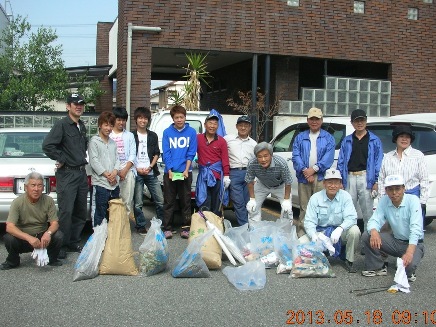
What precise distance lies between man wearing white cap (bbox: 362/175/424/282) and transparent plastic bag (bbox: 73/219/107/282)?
2783mm

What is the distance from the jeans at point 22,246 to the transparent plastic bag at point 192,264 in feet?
4.43

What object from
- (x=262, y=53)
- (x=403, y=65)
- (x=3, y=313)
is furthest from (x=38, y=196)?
(x=403, y=65)

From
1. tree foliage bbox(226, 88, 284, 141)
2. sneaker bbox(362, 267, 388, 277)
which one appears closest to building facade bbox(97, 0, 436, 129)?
tree foliage bbox(226, 88, 284, 141)

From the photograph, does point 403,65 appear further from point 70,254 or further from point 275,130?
point 70,254

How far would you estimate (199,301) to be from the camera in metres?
5.06

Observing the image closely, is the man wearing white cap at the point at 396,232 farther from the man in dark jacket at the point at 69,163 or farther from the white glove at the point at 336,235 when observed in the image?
the man in dark jacket at the point at 69,163

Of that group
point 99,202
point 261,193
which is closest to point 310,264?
point 261,193

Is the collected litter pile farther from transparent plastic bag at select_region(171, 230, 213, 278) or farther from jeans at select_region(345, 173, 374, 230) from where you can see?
jeans at select_region(345, 173, 374, 230)

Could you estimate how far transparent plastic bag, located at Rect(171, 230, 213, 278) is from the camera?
18.9ft

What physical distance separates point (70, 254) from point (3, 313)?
210 cm

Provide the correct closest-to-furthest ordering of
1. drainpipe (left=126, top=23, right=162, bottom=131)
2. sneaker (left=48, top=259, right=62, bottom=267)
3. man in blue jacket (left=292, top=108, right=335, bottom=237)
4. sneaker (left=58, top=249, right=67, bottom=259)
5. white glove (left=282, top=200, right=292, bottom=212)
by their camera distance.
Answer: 1. sneaker (left=48, top=259, right=62, bottom=267)
2. sneaker (left=58, top=249, right=67, bottom=259)
3. white glove (left=282, top=200, right=292, bottom=212)
4. man in blue jacket (left=292, top=108, right=335, bottom=237)
5. drainpipe (left=126, top=23, right=162, bottom=131)

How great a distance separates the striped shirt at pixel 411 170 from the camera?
256 inches
